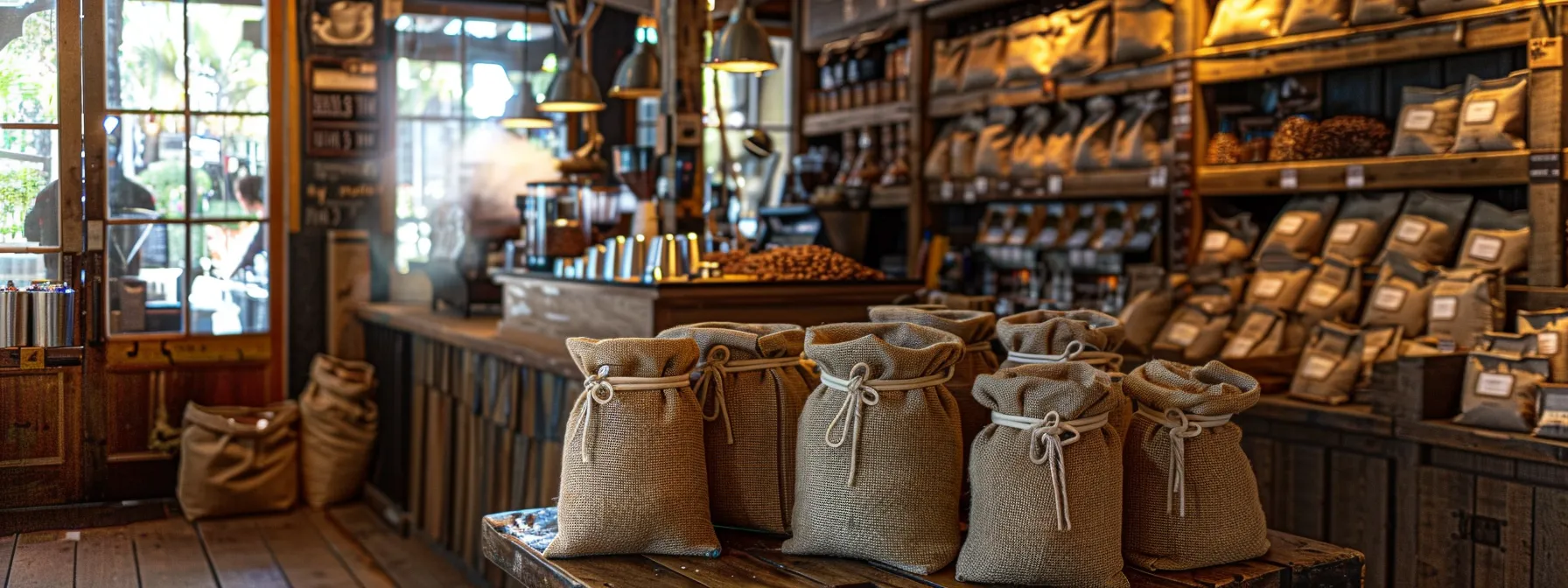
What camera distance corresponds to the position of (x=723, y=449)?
1903 mm

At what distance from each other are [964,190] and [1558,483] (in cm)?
289

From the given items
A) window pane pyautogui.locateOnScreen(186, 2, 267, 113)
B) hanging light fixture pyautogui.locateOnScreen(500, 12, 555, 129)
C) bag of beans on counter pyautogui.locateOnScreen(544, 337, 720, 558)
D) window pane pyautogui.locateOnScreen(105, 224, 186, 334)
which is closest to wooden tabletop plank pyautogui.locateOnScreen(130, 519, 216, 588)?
window pane pyautogui.locateOnScreen(105, 224, 186, 334)

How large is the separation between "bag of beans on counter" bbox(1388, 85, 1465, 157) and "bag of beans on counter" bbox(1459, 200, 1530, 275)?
0.67ft

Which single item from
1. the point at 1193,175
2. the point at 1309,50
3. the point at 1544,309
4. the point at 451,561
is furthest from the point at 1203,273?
the point at 451,561

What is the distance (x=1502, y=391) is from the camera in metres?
3.12

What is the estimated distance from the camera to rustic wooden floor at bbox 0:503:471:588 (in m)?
3.86

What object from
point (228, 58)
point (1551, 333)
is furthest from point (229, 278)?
point (1551, 333)

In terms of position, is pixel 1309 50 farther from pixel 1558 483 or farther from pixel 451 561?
pixel 451 561

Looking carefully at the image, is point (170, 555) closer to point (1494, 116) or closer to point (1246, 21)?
point (1246, 21)

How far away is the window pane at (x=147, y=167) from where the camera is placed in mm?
5133

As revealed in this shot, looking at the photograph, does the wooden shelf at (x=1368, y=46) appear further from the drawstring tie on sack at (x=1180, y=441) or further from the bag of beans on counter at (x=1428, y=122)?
the drawstring tie on sack at (x=1180, y=441)

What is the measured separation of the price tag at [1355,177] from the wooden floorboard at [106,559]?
12.2 feet

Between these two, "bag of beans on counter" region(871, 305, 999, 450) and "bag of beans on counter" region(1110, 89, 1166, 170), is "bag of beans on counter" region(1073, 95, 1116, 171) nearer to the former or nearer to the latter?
"bag of beans on counter" region(1110, 89, 1166, 170)

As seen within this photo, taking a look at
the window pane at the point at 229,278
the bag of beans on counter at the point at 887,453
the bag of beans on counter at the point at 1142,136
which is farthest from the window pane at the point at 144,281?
the bag of beans on counter at the point at 887,453
